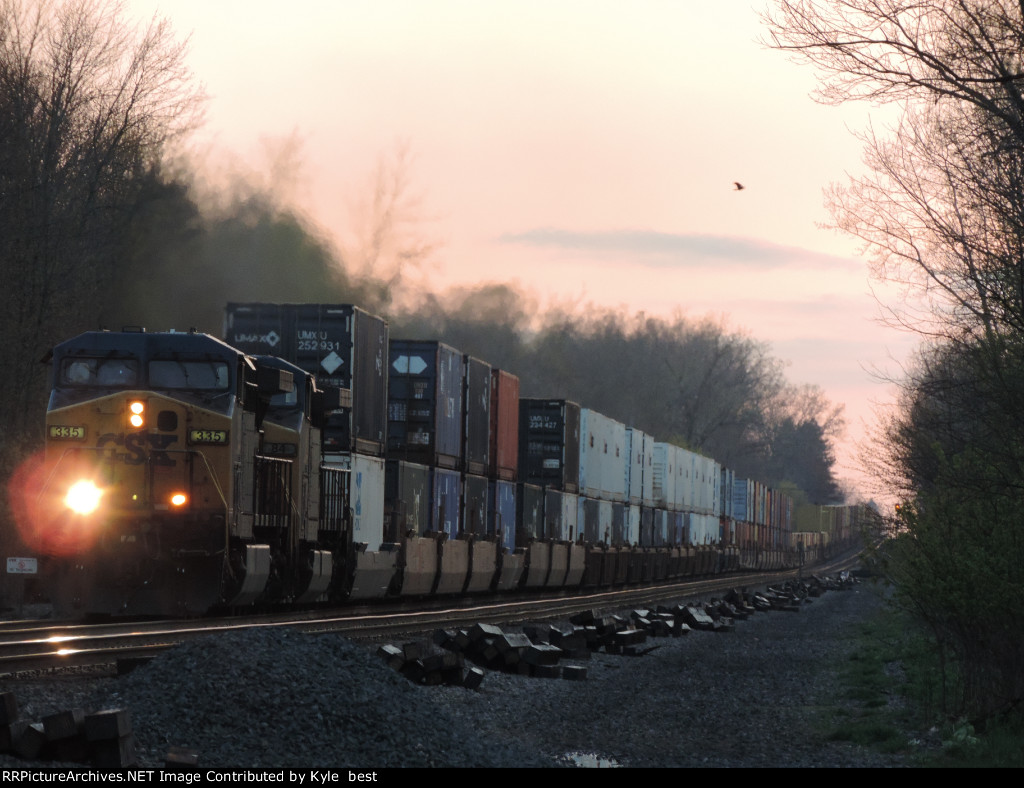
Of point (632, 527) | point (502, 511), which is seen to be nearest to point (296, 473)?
point (502, 511)

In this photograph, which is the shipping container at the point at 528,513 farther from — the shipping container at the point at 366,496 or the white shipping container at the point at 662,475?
the white shipping container at the point at 662,475

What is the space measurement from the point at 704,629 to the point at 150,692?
57.7 ft

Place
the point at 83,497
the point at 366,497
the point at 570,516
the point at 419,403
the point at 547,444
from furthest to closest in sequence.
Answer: the point at 570,516
the point at 547,444
the point at 419,403
the point at 366,497
the point at 83,497

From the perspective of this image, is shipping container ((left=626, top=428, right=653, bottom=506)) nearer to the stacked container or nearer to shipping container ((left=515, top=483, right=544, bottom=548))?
shipping container ((left=515, top=483, right=544, bottom=548))

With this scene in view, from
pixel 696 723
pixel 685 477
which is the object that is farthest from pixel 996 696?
pixel 685 477

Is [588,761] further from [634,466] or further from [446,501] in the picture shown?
[634,466]

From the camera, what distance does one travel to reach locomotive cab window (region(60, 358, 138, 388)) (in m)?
15.5

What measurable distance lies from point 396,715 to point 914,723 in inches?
221

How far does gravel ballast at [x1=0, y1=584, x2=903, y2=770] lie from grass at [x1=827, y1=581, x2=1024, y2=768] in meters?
0.30

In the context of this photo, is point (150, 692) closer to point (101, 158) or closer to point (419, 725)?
point (419, 725)

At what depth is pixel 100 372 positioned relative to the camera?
15539mm

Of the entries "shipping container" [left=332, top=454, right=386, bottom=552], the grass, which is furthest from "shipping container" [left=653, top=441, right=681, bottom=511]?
the grass

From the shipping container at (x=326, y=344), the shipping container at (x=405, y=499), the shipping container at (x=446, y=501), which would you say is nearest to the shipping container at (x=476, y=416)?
the shipping container at (x=446, y=501)

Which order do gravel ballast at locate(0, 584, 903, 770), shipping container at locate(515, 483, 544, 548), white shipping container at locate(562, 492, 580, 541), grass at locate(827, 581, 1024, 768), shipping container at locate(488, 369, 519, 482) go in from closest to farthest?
gravel ballast at locate(0, 584, 903, 770)
grass at locate(827, 581, 1024, 768)
shipping container at locate(488, 369, 519, 482)
shipping container at locate(515, 483, 544, 548)
white shipping container at locate(562, 492, 580, 541)
